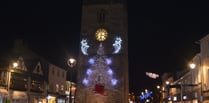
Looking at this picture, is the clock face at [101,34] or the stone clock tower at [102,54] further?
the clock face at [101,34]

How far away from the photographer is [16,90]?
47.7 meters

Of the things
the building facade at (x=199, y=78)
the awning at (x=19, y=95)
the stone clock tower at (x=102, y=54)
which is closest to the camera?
the stone clock tower at (x=102, y=54)

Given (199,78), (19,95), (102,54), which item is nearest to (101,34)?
(102,54)

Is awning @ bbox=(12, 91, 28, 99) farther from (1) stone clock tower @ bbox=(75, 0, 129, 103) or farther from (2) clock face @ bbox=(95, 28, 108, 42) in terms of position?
(2) clock face @ bbox=(95, 28, 108, 42)

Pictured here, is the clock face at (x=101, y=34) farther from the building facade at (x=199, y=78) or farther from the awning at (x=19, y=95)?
the awning at (x=19, y=95)

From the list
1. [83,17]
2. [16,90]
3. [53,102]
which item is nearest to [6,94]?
[16,90]

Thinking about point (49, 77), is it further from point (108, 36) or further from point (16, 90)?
point (108, 36)

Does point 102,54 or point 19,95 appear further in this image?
point 19,95

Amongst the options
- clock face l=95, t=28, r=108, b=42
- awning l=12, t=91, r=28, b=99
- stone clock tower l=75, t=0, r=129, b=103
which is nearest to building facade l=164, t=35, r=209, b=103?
stone clock tower l=75, t=0, r=129, b=103

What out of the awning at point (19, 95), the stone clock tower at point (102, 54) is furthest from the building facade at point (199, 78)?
the awning at point (19, 95)

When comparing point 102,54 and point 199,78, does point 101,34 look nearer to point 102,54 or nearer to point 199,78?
point 102,54

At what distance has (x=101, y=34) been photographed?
41.3m

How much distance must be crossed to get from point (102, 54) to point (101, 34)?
7.57 feet

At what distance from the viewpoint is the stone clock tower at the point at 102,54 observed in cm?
3975
